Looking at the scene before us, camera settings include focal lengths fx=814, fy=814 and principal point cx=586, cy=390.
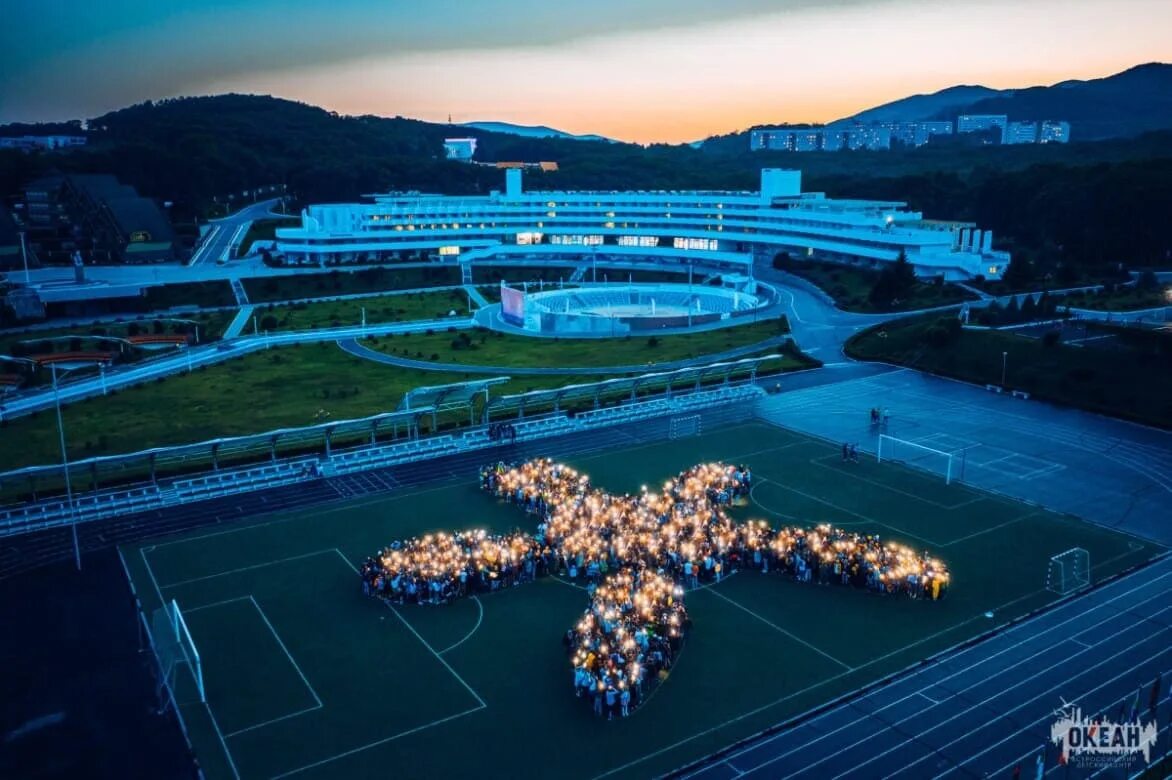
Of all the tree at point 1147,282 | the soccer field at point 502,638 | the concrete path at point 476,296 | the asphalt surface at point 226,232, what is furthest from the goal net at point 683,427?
the asphalt surface at point 226,232

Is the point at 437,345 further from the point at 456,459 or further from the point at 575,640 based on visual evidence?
the point at 575,640

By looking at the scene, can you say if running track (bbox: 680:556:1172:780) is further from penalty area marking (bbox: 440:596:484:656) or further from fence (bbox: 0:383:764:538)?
fence (bbox: 0:383:764:538)

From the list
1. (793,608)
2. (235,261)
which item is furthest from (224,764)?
(235,261)

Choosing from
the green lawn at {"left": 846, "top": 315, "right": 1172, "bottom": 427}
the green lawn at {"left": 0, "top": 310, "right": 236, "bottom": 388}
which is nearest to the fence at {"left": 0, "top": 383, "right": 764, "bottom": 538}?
the green lawn at {"left": 846, "top": 315, "right": 1172, "bottom": 427}

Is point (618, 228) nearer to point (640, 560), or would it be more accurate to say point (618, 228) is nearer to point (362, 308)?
point (362, 308)

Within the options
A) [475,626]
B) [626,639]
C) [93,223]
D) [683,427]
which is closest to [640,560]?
[626,639]

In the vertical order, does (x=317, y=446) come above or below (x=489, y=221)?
below
